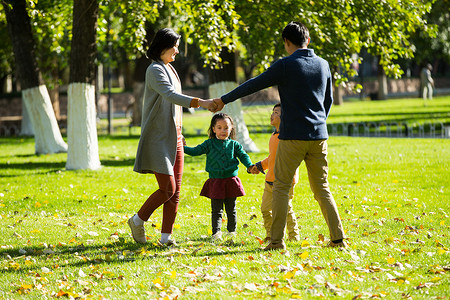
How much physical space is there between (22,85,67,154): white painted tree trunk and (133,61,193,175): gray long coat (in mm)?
10045

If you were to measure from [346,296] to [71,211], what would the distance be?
16.3 feet

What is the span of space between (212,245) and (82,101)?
7090 mm

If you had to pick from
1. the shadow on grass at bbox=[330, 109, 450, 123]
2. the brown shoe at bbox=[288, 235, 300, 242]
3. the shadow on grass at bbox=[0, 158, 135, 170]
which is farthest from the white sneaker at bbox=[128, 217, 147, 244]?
the shadow on grass at bbox=[330, 109, 450, 123]

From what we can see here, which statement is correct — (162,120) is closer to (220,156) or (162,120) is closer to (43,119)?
(220,156)

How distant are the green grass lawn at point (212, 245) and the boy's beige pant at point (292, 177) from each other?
233 millimetres

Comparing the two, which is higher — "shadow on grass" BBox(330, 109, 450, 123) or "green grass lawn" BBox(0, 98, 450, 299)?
"shadow on grass" BBox(330, 109, 450, 123)

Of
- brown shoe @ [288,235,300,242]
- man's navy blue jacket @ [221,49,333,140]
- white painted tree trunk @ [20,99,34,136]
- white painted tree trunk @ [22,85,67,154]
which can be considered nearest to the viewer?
man's navy blue jacket @ [221,49,333,140]

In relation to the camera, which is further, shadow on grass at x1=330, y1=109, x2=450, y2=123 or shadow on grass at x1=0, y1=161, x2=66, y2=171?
shadow on grass at x1=330, y1=109, x2=450, y2=123

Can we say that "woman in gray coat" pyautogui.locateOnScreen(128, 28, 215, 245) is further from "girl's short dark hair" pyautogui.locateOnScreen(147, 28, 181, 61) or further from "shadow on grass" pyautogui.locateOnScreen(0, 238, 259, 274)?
"shadow on grass" pyautogui.locateOnScreen(0, 238, 259, 274)

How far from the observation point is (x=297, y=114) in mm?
5699

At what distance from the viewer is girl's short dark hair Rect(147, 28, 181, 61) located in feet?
20.1

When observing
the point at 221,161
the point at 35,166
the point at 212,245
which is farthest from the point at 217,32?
the point at 212,245

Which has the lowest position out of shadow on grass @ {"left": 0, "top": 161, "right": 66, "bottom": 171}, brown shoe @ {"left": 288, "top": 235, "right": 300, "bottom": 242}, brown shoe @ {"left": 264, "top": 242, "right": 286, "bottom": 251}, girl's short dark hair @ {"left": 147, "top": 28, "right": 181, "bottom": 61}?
brown shoe @ {"left": 288, "top": 235, "right": 300, "bottom": 242}

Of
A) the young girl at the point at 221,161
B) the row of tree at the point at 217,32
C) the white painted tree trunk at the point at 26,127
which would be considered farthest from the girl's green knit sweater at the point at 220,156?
the white painted tree trunk at the point at 26,127
